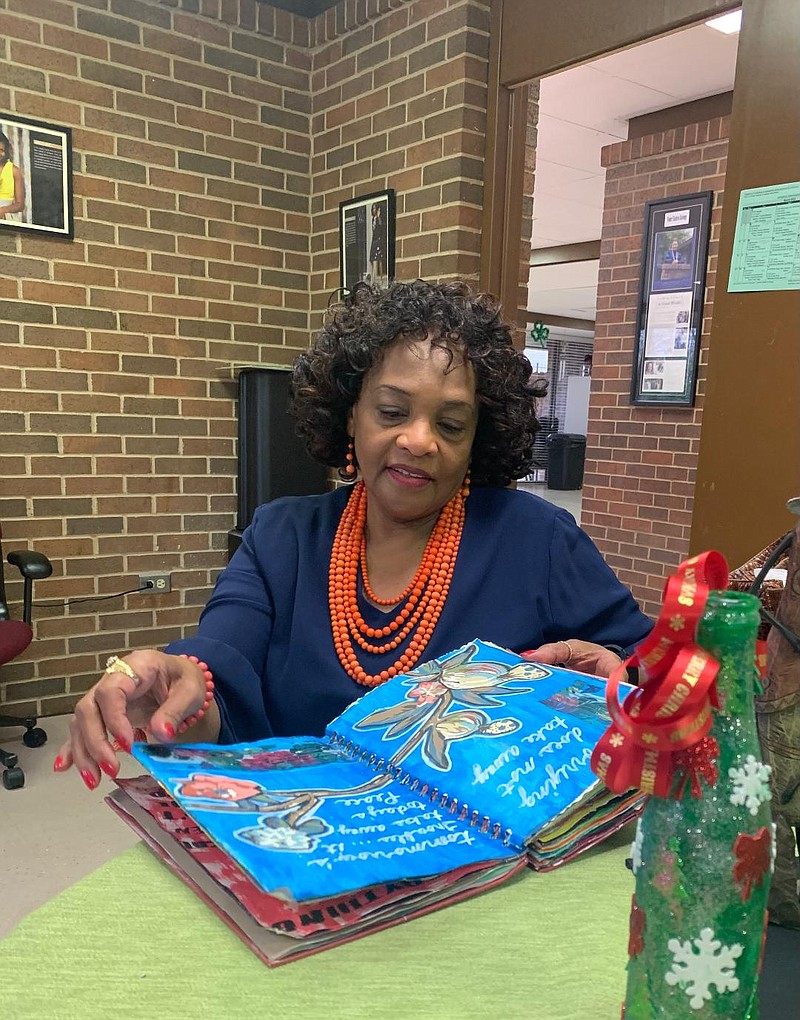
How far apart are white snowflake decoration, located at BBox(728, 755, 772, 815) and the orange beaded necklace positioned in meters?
0.80

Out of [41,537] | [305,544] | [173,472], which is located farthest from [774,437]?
[41,537]

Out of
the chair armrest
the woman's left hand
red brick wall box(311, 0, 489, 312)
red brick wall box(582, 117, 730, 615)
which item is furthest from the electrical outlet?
red brick wall box(582, 117, 730, 615)

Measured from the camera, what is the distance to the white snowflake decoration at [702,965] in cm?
44

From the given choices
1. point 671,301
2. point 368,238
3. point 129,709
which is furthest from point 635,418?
point 129,709

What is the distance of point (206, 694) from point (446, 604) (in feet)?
1.39

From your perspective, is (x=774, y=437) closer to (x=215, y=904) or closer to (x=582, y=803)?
(x=582, y=803)

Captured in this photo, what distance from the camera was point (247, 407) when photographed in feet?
10.7

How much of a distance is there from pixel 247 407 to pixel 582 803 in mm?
2750

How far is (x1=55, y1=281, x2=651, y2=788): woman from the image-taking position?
1229mm

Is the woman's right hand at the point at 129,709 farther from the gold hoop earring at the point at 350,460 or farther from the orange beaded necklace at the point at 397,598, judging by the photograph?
the gold hoop earring at the point at 350,460

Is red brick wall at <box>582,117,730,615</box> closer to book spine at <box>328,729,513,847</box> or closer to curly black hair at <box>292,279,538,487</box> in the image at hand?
curly black hair at <box>292,279,538,487</box>

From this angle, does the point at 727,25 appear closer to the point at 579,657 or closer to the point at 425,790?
the point at 579,657

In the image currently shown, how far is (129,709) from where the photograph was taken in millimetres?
904

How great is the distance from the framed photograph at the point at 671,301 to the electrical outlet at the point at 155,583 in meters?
2.81
